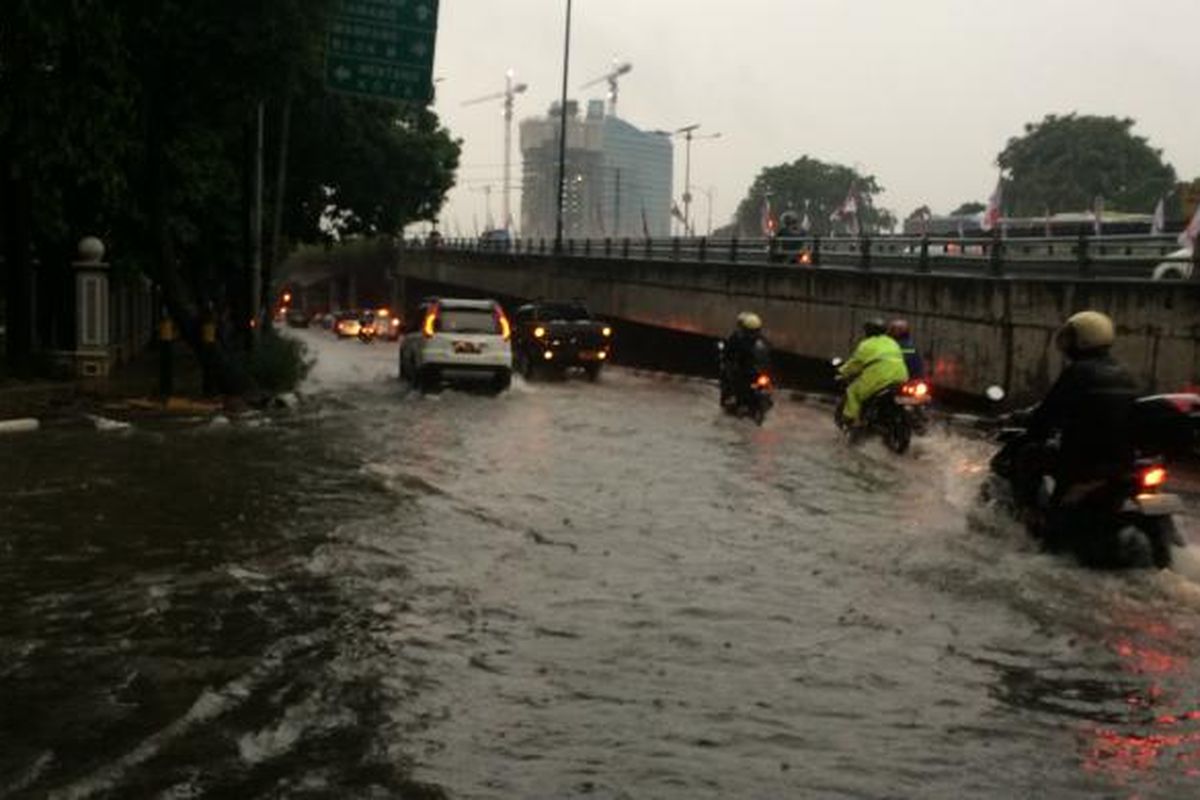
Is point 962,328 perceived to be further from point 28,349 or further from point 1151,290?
point 28,349

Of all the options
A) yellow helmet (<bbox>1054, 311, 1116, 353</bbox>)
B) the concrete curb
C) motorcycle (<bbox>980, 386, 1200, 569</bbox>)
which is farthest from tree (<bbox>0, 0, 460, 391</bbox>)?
motorcycle (<bbox>980, 386, 1200, 569</bbox>)

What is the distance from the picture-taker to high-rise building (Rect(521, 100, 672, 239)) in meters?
145

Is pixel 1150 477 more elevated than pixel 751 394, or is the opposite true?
pixel 1150 477

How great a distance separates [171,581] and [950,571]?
4850 mm

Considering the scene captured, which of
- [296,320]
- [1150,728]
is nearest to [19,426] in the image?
[1150,728]

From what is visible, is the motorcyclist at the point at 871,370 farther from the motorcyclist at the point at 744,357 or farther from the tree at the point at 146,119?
the tree at the point at 146,119

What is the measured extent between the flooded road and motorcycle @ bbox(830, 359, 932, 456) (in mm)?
2587

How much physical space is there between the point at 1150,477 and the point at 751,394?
12281 mm

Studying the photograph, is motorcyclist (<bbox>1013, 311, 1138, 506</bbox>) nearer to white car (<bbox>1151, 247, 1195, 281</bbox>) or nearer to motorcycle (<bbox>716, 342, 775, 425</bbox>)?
white car (<bbox>1151, 247, 1195, 281</bbox>)

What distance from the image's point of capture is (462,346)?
26.2m

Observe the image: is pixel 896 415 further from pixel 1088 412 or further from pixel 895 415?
pixel 1088 412

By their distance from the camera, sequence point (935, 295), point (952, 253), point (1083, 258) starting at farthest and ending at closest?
point (952, 253) < point (935, 295) < point (1083, 258)

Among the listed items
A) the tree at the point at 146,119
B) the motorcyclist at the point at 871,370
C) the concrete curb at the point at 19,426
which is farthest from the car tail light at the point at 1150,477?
the tree at the point at 146,119

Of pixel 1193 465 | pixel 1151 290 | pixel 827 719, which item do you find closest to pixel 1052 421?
pixel 827 719
